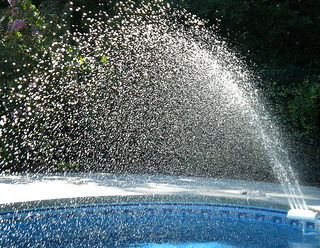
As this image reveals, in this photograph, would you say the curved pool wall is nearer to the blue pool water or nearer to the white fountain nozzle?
the blue pool water

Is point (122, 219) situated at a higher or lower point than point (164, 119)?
lower

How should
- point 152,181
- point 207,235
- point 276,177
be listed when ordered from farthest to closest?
point 276,177 → point 152,181 → point 207,235

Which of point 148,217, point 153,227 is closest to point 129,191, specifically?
point 148,217

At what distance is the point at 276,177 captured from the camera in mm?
6055

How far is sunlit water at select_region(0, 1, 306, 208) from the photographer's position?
6.47 m

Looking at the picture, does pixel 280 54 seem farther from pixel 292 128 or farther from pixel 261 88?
pixel 292 128

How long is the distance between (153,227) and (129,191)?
700 millimetres

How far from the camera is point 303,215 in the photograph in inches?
133

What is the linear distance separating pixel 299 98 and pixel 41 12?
440cm

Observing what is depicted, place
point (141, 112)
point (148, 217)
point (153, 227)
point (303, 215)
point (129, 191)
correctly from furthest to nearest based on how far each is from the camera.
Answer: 1. point (141, 112)
2. point (129, 191)
3. point (148, 217)
4. point (153, 227)
5. point (303, 215)

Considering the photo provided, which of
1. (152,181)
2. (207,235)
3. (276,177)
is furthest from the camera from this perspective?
(276,177)

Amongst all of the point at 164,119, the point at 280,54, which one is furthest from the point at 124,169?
the point at 280,54

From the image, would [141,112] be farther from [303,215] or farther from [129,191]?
[303,215]

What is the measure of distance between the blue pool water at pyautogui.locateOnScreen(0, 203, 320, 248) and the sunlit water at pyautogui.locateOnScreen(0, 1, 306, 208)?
245 cm
